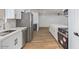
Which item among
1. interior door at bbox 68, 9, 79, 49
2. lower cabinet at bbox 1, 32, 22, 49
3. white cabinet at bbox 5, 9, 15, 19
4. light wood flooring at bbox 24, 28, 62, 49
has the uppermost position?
white cabinet at bbox 5, 9, 15, 19

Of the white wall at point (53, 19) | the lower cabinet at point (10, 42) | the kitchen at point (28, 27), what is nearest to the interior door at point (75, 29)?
the kitchen at point (28, 27)

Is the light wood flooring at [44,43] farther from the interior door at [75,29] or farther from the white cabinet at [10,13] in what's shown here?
the interior door at [75,29]

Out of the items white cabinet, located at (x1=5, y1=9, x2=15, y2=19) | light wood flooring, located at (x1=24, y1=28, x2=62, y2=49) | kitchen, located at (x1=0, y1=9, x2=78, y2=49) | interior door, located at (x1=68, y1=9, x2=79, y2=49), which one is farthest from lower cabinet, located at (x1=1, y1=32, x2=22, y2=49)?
light wood flooring, located at (x1=24, y1=28, x2=62, y2=49)

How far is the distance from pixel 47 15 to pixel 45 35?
2.48 meters

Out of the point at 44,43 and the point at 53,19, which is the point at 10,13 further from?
the point at 44,43

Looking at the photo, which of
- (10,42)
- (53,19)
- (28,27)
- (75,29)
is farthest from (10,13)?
(75,29)

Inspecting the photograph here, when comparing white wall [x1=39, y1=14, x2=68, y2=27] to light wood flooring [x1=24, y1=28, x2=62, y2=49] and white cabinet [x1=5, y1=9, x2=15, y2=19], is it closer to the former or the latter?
light wood flooring [x1=24, y1=28, x2=62, y2=49]

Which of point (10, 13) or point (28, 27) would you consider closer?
point (10, 13)

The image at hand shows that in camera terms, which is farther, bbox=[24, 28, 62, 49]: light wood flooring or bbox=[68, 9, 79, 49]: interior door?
bbox=[24, 28, 62, 49]: light wood flooring

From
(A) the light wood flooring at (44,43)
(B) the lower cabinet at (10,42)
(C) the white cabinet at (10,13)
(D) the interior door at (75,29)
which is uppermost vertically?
(C) the white cabinet at (10,13)
